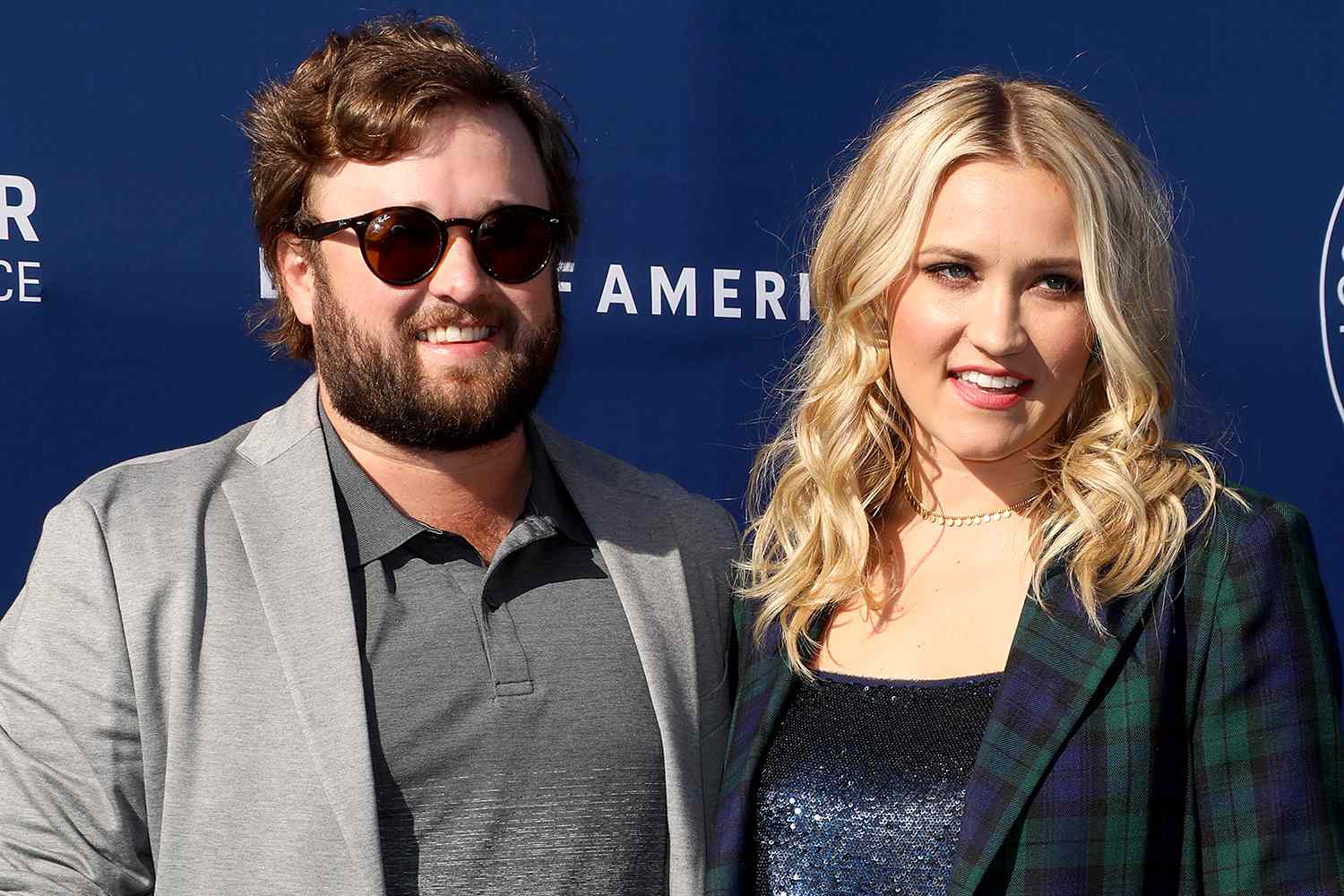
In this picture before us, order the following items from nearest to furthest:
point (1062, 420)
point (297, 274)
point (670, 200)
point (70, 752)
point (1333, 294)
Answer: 1. point (70, 752)
2. point (1062, 420)
3. point (297, 274)
4. point (670, 200)
5. point (1333, 294)

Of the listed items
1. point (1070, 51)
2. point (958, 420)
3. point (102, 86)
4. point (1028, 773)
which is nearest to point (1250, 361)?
point (1070, 51)

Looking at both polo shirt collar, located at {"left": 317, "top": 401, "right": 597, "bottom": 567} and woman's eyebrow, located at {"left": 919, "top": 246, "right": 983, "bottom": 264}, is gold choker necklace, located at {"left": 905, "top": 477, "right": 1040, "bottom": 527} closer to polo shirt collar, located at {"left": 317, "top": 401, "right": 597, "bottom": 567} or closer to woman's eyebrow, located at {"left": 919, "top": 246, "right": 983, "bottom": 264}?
woman's eyebrow, located at {"left": 919, "top": 246, "right": 983, "bottom": 264}

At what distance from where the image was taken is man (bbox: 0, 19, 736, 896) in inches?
66.5

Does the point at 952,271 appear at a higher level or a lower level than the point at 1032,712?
higher

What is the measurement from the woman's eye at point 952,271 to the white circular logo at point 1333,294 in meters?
1.73

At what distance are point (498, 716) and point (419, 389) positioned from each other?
1.40 feet

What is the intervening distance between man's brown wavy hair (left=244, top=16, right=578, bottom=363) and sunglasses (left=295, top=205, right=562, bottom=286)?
0.30 feet

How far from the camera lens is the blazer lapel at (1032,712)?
1.61 meters

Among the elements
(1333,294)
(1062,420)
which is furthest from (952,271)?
(1333,294)

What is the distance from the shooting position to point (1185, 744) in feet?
5.32

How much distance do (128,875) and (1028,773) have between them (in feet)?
3.39

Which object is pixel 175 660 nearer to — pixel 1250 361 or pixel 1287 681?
pixel 1287 681

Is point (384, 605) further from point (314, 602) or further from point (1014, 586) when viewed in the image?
point (1014, 586)

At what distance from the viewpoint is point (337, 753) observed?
170 cm
